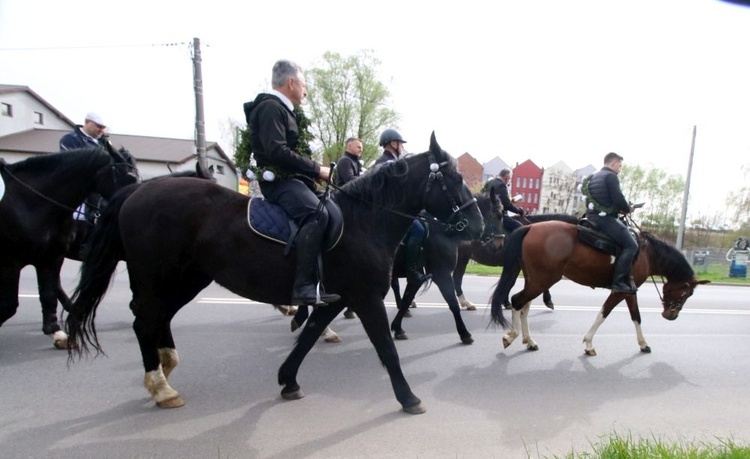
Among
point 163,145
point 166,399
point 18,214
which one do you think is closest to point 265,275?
point 166,399

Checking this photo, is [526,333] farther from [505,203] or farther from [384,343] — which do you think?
[505,203]

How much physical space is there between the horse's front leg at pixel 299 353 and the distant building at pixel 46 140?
2889 cm

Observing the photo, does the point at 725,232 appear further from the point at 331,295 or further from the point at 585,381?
the point at 331,295

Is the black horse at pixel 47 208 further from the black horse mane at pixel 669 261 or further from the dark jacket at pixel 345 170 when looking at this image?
the black horse mane at pixel 669 261

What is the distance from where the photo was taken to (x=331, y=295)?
10.2 ft

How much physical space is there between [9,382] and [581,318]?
7.56 m

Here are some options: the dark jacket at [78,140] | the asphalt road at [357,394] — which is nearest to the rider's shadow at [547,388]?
the asphalt road at [357,394]

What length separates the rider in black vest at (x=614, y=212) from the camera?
5258mm

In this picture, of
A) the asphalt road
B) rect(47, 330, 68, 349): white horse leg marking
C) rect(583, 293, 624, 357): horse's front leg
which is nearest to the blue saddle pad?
the asphalt road

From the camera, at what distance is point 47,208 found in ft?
14.4

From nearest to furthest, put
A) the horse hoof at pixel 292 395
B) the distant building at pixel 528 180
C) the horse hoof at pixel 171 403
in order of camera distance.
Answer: the horse hoof at pixel 171 403, the horse hoof at pixel 292 395, the distant building at pixel 528 180

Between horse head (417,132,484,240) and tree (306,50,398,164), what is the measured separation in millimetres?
30571

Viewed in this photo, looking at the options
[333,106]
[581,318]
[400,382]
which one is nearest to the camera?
[400,382]

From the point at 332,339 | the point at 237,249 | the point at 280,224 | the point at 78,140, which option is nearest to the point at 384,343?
the point at 280,224
